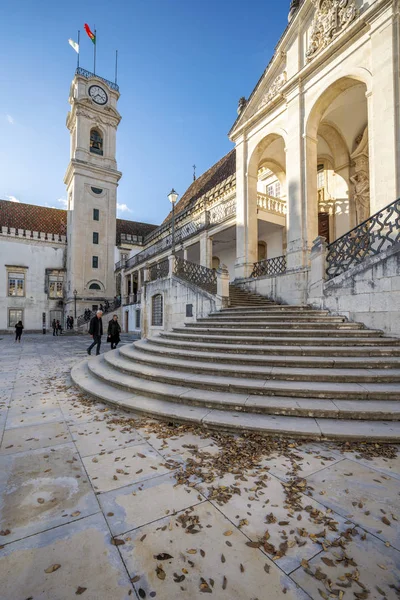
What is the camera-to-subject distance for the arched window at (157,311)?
50.4 ft

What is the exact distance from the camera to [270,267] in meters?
14.3

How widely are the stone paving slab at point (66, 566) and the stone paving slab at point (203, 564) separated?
121 millimetres

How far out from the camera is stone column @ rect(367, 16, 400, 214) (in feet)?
29.9

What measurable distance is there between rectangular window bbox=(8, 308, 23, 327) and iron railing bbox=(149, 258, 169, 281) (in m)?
25.3

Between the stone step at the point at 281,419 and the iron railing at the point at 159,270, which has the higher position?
the iron railing at the point at 159,270

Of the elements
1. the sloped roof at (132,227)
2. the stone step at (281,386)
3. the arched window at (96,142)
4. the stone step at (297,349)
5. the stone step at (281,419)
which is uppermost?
the arched window at (96,142)

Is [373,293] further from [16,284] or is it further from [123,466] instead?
Result: [16,284]

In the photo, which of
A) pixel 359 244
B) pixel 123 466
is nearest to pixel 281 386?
pixel 123 466

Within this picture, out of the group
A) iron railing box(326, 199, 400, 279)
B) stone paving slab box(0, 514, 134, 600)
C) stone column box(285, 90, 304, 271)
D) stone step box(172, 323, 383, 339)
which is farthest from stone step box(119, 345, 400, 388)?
stone column box(285, 90, 304, 271)

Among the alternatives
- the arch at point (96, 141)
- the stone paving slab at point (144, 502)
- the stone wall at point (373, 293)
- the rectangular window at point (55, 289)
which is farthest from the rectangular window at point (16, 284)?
the stone paving slab at point (144, 502)

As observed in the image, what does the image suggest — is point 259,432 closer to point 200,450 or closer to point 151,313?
point 200,450

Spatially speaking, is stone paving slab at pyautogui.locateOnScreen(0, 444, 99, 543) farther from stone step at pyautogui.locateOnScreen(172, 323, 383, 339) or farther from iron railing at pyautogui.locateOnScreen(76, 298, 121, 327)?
iron railing at pyautogui.locateOnScreen(76, 298, 121, 327)

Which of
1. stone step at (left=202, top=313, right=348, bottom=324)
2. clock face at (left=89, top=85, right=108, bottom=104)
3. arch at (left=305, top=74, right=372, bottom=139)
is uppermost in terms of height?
clock face at (left=89, top=85, right=108, bottom=104)

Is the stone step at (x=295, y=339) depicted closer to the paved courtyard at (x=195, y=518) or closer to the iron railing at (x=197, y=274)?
the paved courtyard at (x=195, y=518)
